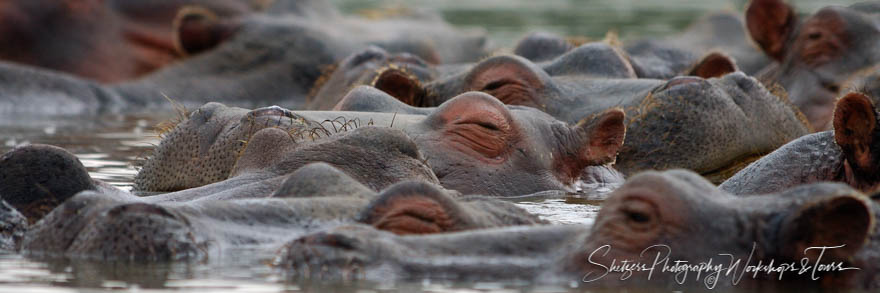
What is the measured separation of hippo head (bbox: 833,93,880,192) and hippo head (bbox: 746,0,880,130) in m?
4.40

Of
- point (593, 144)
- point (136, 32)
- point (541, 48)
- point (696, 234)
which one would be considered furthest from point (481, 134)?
point (136, 32)

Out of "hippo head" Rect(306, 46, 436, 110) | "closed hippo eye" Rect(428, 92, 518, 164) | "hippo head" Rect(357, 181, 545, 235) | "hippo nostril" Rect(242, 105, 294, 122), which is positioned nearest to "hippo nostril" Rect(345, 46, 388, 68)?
"hippo head" Rect(306, 46, 436, 110)

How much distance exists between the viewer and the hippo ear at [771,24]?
11.0 meters

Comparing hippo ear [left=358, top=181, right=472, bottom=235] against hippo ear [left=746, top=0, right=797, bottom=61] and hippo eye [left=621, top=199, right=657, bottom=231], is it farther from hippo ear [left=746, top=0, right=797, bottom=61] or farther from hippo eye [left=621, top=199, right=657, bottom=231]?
hippo ear [left=746, top=0, right=797, bottom=61]

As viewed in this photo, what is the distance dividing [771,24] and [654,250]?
293 inches

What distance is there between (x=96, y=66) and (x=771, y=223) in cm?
1189

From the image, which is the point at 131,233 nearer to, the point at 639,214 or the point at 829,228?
the point at 639,214

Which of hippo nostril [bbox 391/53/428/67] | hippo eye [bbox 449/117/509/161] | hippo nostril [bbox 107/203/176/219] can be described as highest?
hippo nostril [bbox 391/53/428/67]

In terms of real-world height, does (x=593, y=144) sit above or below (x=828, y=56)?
below

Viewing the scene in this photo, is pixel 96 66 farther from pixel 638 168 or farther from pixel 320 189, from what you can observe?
pixel 320 189

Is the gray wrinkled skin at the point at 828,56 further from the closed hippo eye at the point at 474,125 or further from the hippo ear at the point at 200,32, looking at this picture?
the hippo ear at the point at 200,32

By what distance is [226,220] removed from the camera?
173 inches

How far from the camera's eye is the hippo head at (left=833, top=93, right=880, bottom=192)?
16.9 ft

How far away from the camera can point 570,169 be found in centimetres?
713
